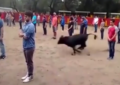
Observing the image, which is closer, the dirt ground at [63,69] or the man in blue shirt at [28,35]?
the man in blue shirt at [28,35]

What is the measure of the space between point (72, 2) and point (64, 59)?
130ft

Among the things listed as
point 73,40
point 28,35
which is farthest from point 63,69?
point 73,40

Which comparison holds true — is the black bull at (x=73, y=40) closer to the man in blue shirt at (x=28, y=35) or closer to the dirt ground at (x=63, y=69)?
the dirt ground at (x=63, y=69)

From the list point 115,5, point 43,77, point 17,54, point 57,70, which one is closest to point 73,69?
point 57,70

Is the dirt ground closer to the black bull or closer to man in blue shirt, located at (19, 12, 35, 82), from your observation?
the black bull

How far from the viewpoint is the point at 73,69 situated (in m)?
7.57

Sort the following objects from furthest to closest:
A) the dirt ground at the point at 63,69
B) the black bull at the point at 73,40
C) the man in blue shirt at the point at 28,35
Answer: the black bull at the point at 73,40, the dirt ground at the point at 63,69, the man in blue shirt at the point at 28,35

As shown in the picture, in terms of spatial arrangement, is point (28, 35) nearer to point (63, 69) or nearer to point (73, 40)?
point (63, 69)

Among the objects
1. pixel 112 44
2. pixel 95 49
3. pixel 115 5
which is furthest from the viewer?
pixel 115 5

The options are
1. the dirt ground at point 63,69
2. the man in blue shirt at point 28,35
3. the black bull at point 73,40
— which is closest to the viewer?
the man in blue shirt at point 28,35

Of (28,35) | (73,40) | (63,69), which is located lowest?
(63,69)

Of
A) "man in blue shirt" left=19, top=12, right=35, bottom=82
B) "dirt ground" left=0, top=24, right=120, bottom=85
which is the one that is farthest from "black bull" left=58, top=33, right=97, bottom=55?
"man in blue shirt" left=19, top=12, right=35, bottom=82

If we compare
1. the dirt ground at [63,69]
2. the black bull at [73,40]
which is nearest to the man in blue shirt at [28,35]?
the dirt ground at [63,69]

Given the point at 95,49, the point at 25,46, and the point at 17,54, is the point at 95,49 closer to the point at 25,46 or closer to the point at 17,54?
the point at 17,54
